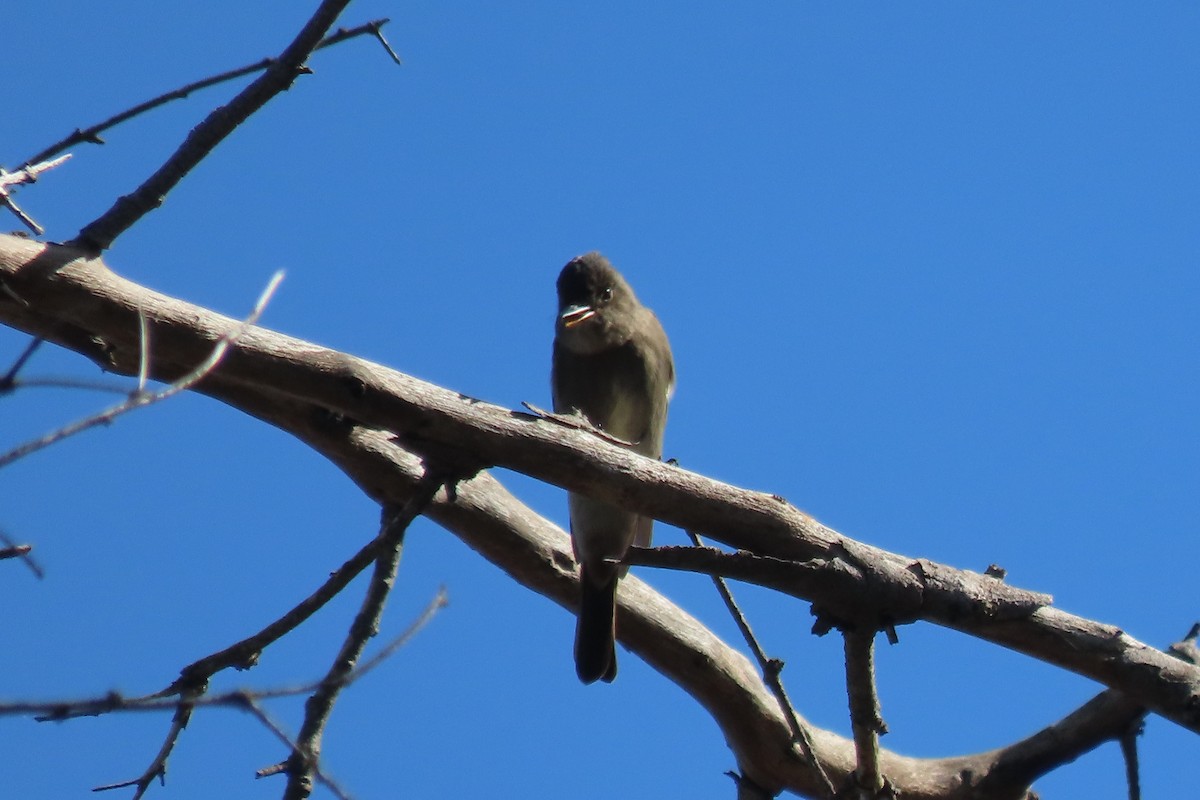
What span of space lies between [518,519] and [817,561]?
1.81 meters

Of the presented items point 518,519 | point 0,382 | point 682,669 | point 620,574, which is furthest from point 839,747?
point 0,382

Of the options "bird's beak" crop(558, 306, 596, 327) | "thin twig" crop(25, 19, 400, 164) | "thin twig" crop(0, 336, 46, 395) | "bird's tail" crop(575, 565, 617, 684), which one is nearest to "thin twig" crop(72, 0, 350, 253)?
"thin twig" crop(25, 19, 400, 164)

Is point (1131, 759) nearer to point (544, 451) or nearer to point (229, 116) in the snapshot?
point (544, 451)

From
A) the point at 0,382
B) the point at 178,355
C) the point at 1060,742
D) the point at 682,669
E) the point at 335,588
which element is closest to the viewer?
the point at 0,382

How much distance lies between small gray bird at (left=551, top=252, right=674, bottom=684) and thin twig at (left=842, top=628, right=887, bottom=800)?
5.56 feet

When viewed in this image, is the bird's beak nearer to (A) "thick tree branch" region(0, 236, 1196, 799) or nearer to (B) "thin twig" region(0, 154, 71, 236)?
(A) "thick tree branch" region(0, 236, 1196, 799)

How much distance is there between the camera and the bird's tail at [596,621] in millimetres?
4863

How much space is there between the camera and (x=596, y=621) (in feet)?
16.0

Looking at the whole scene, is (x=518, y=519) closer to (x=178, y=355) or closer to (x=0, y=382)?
(x=178, y=355)

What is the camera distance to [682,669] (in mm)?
4836

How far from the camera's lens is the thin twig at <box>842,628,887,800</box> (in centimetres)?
322

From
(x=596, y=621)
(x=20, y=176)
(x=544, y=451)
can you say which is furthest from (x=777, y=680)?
(x=20, y=176)

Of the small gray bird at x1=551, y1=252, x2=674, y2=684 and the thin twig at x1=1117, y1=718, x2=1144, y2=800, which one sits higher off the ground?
the small gray bird at x1=551, y1=252, x2=674, y2=684

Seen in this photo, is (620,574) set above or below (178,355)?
above
